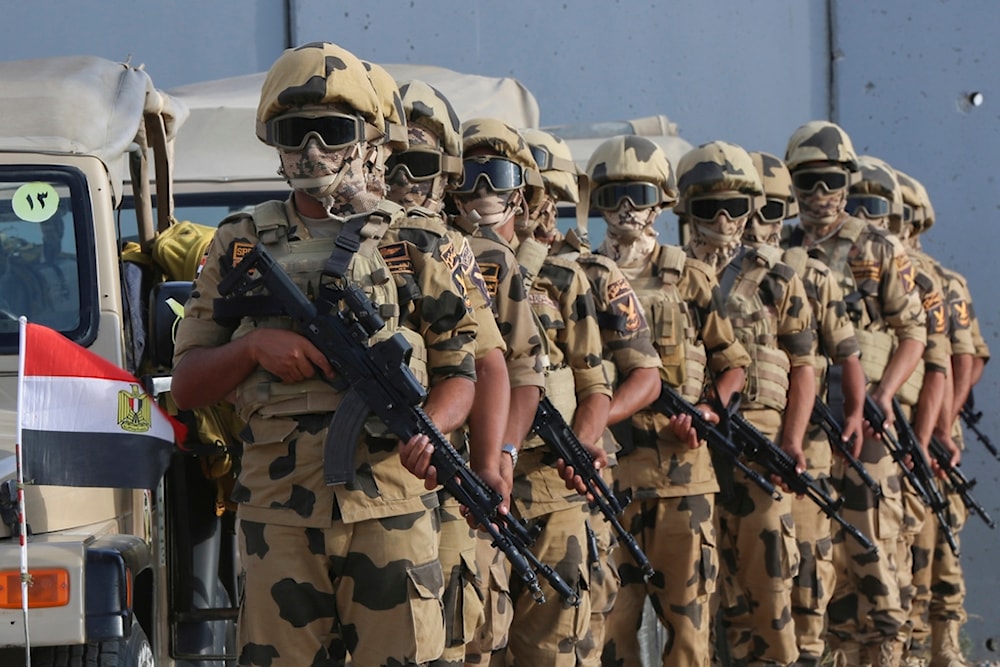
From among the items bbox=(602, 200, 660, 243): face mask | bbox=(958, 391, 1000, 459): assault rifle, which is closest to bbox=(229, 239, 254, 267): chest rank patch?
bbox=(602, 200, 660, 243): face mask

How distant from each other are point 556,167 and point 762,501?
5.01ft

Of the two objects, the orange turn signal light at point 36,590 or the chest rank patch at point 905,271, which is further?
the chest rank patch at point 905,271

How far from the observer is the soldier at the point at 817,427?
680 centimetres

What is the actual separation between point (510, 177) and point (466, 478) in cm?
155

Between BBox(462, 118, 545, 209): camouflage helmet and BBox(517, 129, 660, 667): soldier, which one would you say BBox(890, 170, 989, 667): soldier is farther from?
BBox(462, 118, 545, 209): camouflage helmet

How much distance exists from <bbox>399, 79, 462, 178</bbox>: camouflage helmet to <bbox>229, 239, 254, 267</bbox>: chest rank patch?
122cm

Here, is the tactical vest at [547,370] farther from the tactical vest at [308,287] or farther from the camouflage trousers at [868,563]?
the camouflage trousers at [868,563]

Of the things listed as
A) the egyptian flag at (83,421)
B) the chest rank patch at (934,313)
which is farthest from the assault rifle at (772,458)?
the egyptian flag at (83,421)

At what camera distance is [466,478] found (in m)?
3.84

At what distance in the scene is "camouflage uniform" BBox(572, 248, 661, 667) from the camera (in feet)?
18.3

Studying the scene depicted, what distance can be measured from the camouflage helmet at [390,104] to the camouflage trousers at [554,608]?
4.45 feet

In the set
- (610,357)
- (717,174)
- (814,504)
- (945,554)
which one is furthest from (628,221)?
(945,554)

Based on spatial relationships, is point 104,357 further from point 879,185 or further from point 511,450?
point 879,185

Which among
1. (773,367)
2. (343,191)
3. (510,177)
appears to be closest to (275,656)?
(343,191)
